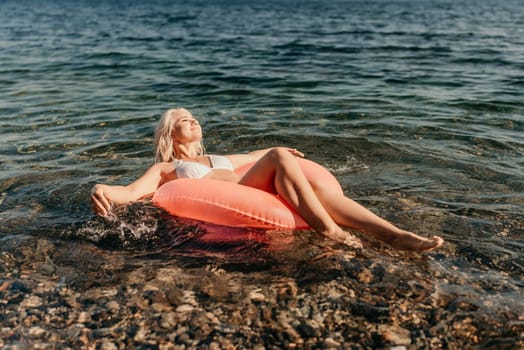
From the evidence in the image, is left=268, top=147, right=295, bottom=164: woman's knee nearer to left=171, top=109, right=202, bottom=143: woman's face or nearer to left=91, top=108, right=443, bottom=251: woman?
left=91, top=108, right=443, bottom=251: woman

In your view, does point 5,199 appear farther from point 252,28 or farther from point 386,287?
point 252,28

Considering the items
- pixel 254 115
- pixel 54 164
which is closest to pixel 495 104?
pixel 254 115

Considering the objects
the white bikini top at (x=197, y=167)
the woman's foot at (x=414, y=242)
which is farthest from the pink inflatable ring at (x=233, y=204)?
the woman's foot at (x=414, y=242)

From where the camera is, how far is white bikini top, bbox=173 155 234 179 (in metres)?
4.98

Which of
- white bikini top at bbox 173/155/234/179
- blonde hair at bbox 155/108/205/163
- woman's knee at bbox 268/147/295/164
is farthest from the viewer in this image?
blonde hair at bbox 155/108/205/163

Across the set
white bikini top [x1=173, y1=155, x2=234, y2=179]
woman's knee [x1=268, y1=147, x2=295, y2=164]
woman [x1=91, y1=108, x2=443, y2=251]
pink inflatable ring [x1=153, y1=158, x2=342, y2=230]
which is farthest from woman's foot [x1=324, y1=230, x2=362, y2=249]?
white bikini top [x1=173, y1=155, x2=234, y2=179]

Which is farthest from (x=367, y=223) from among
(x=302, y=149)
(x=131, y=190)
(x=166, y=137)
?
(x=302, y=149)

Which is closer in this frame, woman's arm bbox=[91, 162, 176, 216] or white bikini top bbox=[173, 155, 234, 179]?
woman's arm bbox=[91, 162, 176, 216]

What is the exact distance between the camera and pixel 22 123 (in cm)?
833

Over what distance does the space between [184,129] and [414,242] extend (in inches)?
103

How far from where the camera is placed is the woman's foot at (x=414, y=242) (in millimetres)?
3791

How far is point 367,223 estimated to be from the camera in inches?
157

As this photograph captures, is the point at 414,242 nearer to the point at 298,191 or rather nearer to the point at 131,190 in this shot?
the point at 298,191

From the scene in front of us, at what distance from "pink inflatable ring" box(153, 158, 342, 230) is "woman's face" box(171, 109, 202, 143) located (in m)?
0.90
